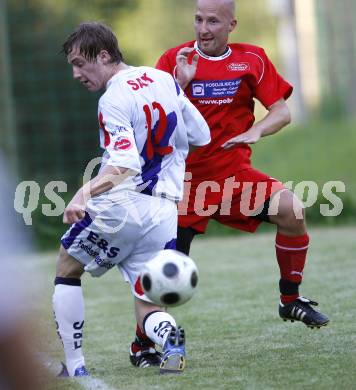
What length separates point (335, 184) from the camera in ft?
50.7

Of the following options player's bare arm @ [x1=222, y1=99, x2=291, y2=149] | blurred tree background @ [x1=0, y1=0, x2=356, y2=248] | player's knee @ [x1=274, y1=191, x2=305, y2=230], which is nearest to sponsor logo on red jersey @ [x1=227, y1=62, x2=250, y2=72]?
player's bare arm @ [x1=222, y1=99, x2=291, y2=149]

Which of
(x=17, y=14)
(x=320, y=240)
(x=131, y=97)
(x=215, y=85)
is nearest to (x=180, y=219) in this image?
(x=215, y=85)

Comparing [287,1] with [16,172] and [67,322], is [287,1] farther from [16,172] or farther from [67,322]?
[67,322]

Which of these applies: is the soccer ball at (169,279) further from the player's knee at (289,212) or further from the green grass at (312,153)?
the green grass at (312,153)

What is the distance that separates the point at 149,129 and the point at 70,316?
3.47ft

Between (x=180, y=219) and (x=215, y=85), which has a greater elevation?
(x=215, y=85)

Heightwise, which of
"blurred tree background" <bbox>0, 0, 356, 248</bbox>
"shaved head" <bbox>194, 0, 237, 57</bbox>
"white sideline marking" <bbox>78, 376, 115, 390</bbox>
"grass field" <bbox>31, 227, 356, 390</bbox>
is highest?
"shaved head" <bbox>194, 0, 237, 57</bbox>

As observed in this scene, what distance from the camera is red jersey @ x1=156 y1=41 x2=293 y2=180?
20.3ft

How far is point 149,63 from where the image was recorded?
18719mm

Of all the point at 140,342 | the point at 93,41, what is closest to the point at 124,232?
the point at 140,342

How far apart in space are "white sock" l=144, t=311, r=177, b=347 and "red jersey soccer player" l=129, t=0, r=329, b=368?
33.4 inches

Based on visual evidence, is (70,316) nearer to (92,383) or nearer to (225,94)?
(92,383)

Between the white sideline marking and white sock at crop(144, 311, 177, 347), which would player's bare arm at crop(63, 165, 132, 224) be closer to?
white sock at crop(144, 311, 177, 347)

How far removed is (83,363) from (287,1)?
1553cm
